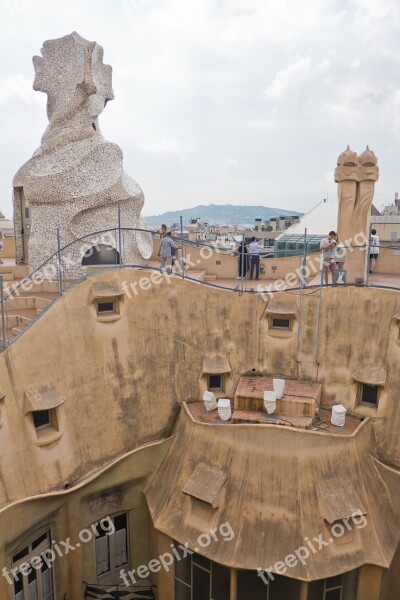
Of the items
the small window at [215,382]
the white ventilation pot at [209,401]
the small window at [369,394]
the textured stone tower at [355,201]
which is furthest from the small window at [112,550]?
the textured stone tower at [355,201]

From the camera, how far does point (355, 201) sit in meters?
16.0

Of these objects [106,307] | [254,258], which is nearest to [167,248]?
[106,307]

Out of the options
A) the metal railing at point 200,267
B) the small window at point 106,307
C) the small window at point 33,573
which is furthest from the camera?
the metal railing at point 200,267

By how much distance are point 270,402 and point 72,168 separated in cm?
1142

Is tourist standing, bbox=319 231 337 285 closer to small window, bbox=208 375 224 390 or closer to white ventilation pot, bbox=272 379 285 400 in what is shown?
white ventilation pot, bbox=272 379 285 400

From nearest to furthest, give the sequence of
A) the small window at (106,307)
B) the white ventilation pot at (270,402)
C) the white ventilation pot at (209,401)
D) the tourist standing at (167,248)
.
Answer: the white ventilation pot at (270,402), the small window at (106,307), the white ventilation pot at (209,401), the tourist standing at (167,248)

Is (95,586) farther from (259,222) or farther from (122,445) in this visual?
(259,222)

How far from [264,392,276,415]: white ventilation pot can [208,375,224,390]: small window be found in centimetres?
247

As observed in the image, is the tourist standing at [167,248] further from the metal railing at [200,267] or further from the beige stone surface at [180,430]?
the beige stone surface at [180,430]

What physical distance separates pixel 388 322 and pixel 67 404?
33.4 ft

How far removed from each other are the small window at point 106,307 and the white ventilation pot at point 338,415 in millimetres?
7571

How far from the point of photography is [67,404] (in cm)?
1284

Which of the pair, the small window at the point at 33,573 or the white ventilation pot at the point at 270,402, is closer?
the small window at the point at 33,573

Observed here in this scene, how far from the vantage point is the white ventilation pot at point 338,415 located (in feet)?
43.5
